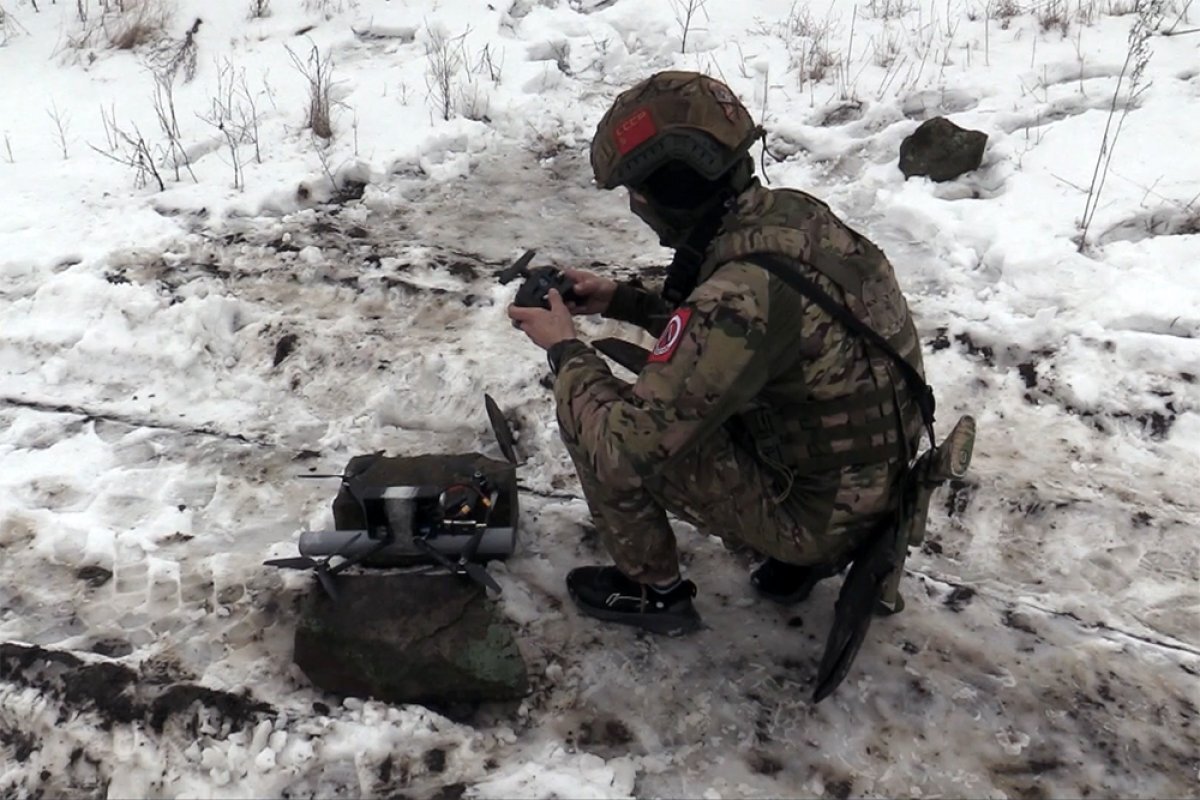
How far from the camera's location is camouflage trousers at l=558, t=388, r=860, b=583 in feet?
8.36

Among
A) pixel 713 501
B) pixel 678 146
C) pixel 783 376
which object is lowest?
pixel 713 501

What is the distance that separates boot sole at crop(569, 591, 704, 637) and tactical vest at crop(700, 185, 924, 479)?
1.91ft

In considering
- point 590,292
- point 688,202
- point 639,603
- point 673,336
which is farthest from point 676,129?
point 639,603

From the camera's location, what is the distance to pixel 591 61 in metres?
6.47

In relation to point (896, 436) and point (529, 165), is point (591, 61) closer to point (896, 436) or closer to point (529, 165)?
point (529, 165)

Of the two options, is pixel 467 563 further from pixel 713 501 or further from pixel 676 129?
pixel 676 129

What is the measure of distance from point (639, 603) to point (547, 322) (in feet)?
2.85

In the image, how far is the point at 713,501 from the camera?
8.46 ft

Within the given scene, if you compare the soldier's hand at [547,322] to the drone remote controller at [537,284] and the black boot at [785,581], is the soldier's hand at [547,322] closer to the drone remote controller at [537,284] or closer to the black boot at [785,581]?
the drone remote controller at [537,284]

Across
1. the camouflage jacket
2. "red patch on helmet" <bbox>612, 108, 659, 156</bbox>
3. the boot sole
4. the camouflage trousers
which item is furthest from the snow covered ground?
"red patch on helmet" <bbox>612, 108, 659, 156</bbox>

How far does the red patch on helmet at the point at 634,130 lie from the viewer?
225cm

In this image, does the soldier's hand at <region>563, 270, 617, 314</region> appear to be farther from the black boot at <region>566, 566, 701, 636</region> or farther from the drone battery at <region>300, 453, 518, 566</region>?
the black boot at <region>566, 566, 701, 636</region>

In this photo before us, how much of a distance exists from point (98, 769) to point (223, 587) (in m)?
0.68

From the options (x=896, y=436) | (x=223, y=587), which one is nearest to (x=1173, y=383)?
(x=896, y=436)
